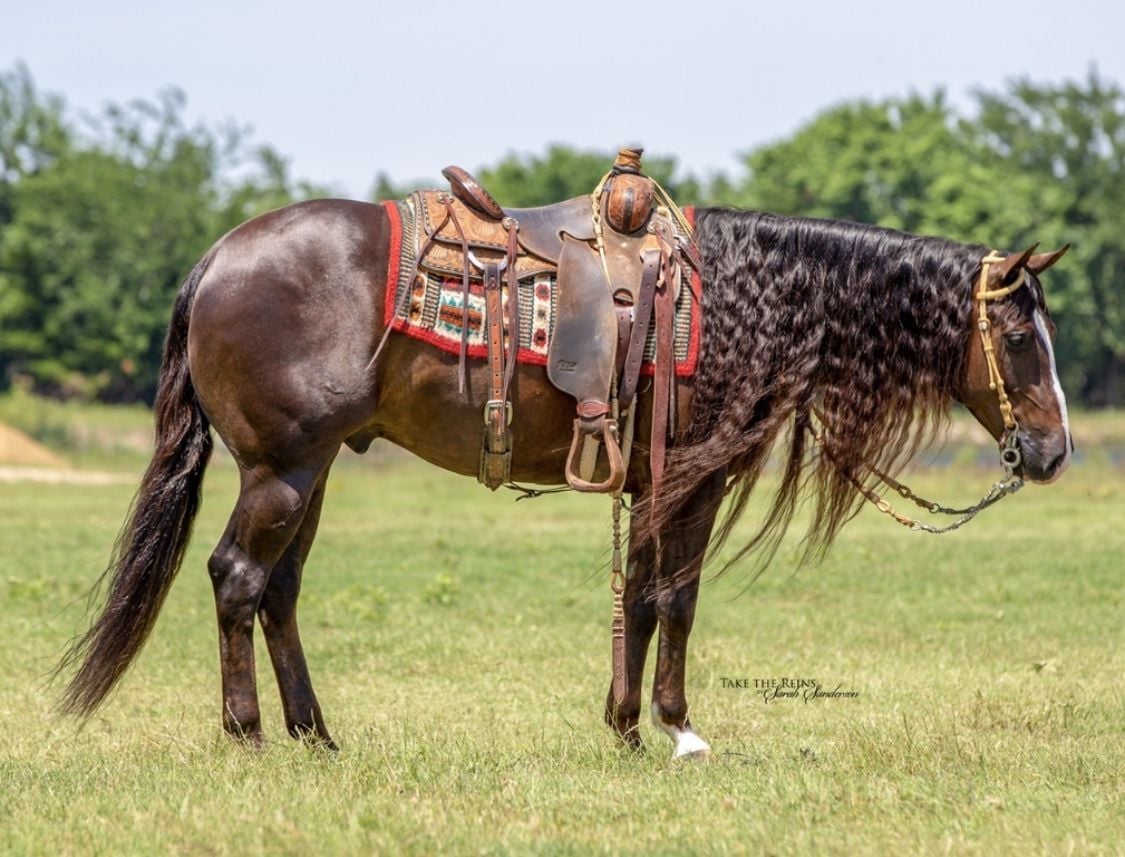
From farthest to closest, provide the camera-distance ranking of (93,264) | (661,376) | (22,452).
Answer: (93,264) → (22,452) → (661,376)

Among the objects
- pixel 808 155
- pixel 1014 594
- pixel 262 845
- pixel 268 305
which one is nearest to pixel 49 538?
pixel 1014 594

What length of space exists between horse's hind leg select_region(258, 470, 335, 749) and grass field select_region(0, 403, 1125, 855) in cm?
26

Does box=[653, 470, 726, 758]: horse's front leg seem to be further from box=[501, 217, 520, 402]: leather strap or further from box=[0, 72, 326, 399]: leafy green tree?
box=[0, 72, 326, 399]: leafy green tree

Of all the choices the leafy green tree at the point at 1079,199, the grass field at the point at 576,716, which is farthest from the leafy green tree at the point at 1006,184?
the grass field at the point at 576,716

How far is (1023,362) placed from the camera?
6.38 meters

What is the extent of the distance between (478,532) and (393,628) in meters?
6.76

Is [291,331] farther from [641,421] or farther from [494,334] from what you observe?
[641,421]

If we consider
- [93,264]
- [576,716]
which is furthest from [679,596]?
[93,264]

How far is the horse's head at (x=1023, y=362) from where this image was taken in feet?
20.8

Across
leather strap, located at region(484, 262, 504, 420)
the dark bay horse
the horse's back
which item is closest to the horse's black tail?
the dark bay horse

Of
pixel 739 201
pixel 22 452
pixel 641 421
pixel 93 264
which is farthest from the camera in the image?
pixel 739 201

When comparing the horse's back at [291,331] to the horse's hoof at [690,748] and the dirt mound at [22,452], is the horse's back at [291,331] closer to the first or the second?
the horse's hoof at [690,748]

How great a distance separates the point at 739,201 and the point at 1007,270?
229 feet

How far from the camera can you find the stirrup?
20.6 ft
